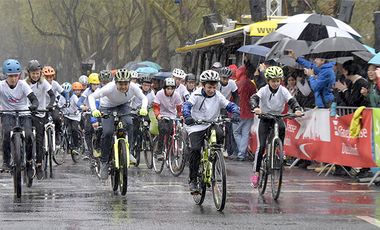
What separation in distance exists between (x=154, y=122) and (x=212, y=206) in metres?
7.86

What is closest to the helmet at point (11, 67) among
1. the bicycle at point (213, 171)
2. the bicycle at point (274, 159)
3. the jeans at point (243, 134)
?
the bicycle at point (213, 171)

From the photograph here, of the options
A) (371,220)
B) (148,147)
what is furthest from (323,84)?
(371,220)

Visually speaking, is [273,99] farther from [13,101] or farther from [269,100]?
[13,101]

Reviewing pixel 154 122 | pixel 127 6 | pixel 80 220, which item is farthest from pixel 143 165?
pixel 127 6

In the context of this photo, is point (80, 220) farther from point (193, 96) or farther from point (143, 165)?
point (143, 165)

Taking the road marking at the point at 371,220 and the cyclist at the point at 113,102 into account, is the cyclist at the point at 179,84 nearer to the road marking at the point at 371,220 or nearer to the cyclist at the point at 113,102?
the cyclist at the point at 113,102

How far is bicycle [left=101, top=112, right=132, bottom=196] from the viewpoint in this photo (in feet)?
47.1

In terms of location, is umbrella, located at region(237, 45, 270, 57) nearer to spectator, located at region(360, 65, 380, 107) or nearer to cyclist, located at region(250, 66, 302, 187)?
spectator, located at region(360, 65, 380, 107)

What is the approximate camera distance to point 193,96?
13.6m

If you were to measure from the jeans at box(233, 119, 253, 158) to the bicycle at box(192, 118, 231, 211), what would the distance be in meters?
8.66

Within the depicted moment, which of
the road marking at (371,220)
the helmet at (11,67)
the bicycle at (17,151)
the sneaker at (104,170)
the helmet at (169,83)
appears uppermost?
the helmet at (11,67)

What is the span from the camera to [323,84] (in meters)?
19.0

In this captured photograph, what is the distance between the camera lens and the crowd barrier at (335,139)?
16578 millimetres

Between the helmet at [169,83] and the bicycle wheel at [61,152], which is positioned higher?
the helmet at [169,83]
